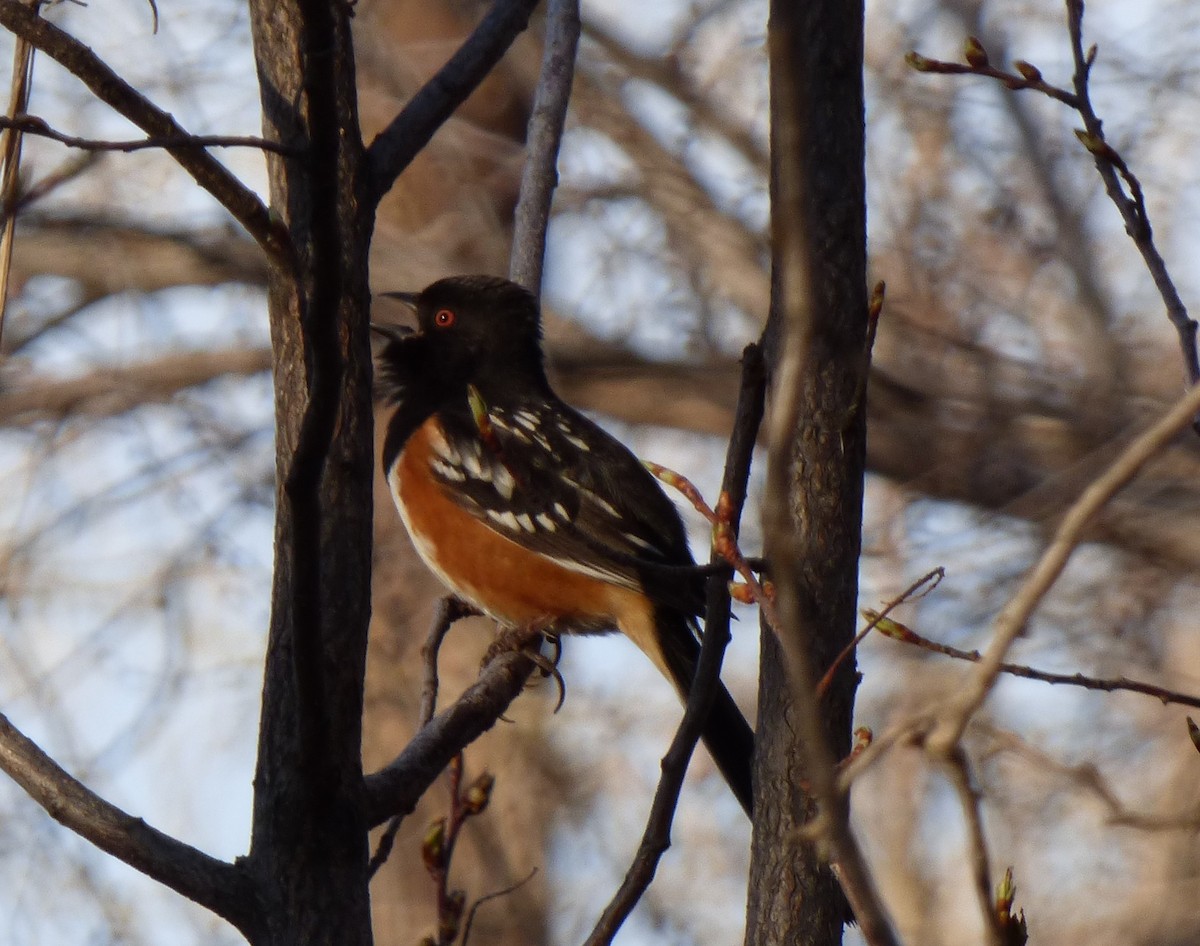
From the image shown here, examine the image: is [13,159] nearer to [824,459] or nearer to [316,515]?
[316,515]

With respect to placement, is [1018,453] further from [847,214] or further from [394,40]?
[847,214]

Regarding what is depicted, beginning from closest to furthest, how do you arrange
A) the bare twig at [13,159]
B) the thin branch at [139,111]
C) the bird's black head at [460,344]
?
1. the thin branch at [139,111]
2. the bare twig at [13,159]
3. the bird's black head at [460,344]

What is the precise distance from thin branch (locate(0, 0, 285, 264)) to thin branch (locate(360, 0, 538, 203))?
0.40m

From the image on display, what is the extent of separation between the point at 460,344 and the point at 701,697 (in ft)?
8.95

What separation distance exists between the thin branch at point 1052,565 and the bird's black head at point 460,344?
349cm

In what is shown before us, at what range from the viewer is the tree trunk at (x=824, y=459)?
6.73ft

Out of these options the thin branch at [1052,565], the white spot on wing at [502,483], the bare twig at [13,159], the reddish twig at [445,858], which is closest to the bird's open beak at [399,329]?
the white spot on wing at [502,483]

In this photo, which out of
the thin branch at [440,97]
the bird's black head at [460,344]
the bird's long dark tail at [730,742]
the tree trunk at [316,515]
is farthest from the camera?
the bird's black head at [460,344]

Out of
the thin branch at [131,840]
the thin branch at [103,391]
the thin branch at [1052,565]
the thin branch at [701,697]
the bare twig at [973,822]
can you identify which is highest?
the thin branch at [103,391]

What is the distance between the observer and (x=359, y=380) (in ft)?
7.55

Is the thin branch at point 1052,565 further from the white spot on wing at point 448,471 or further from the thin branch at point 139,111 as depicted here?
the white spot on wing at point 448,471

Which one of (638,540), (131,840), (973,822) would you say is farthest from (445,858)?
(973,822)

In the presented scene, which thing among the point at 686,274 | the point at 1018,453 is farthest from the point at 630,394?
the point at 1018,453

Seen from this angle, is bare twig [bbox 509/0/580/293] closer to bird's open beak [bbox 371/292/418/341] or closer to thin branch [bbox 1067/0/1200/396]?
bird's open beak [bbox 371/292/418/341]
